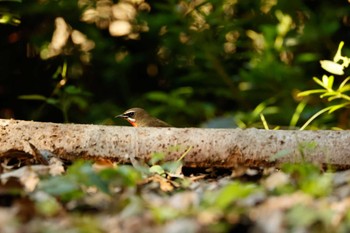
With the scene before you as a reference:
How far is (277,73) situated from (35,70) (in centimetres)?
247

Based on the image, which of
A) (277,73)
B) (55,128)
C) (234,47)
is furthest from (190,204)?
(234,47)

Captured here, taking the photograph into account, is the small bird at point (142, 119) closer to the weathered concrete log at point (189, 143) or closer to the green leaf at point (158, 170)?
the weathered concrete log at point (189, 143)

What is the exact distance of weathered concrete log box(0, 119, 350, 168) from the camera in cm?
400

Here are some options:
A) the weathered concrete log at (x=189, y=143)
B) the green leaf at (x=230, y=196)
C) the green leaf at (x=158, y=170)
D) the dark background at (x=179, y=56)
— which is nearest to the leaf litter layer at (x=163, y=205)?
the green leaf at (x=230, y=196)

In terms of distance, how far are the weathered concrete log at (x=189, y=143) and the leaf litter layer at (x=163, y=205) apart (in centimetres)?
80

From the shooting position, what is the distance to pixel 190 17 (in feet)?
24.8

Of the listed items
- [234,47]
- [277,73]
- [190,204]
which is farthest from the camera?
[234,47]

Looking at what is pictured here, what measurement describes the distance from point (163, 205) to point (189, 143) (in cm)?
171

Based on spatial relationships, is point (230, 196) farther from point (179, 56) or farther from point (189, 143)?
point (179, 56)

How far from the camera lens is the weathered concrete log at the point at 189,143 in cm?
400

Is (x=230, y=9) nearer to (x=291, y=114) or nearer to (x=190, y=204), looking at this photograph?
(x=291, y=114)

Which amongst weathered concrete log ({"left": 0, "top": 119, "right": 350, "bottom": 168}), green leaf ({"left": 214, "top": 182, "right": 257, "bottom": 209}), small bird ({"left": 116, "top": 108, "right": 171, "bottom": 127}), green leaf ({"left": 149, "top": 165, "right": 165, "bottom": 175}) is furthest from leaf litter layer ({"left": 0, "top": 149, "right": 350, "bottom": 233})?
small bird ({"left": 116, "top": 108, "right": 171, "bottom": 127})

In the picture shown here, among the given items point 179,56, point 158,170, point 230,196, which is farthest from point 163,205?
point 179,56

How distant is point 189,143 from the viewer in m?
4.14
